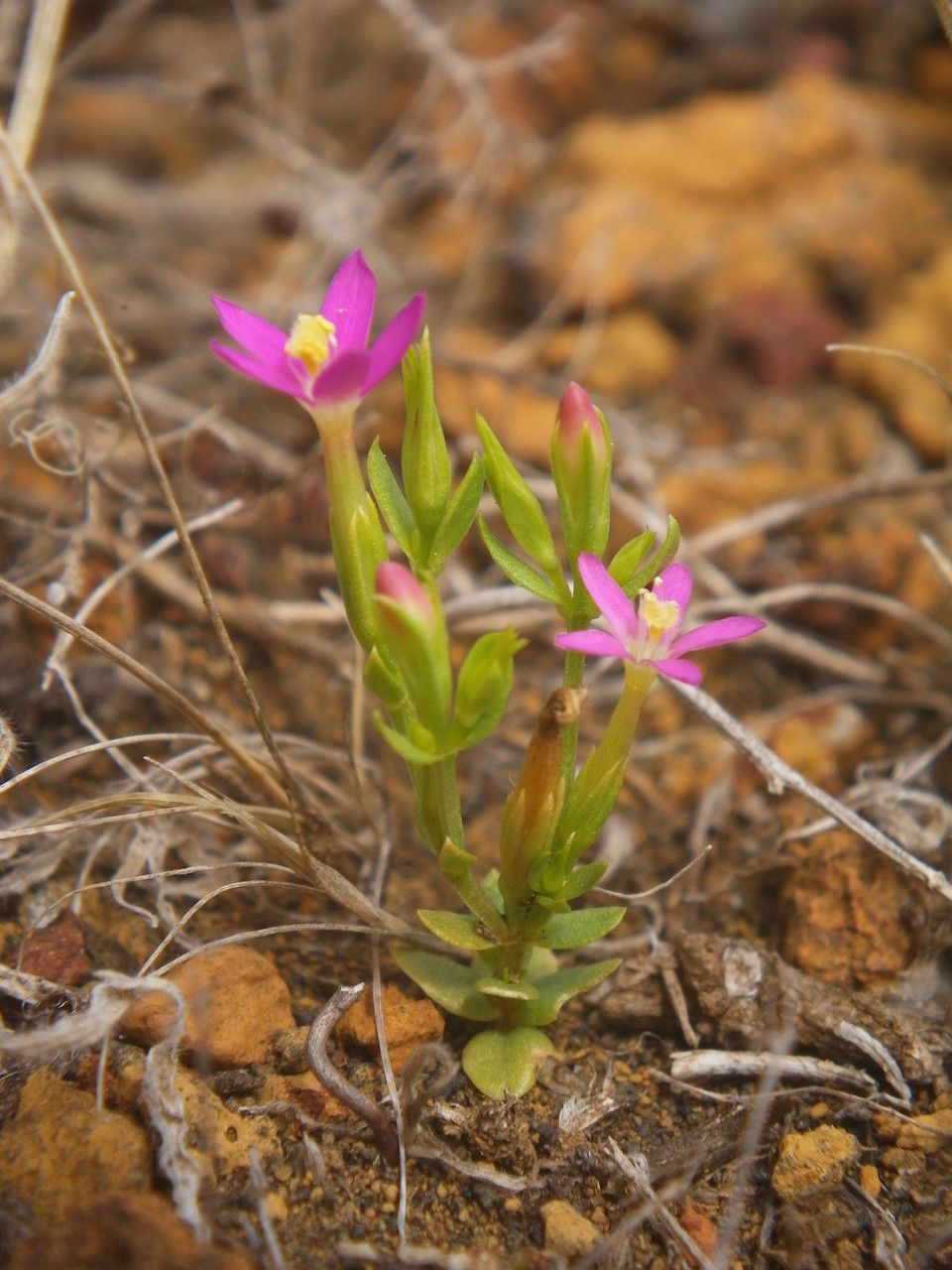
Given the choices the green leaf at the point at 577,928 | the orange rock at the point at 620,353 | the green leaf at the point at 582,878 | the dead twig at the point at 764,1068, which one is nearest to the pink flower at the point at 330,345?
the green leaf at the point at 582,878

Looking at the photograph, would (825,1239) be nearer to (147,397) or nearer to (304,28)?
(147,397)

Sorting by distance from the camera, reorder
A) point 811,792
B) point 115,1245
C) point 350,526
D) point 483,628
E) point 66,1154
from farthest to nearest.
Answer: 1. point 483,628
2. point 811,792
3. point 350,526
4. point 66,1154
5. point 115,1245

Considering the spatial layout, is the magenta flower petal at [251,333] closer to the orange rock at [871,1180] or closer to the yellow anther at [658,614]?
the yellow anther at [658,614]

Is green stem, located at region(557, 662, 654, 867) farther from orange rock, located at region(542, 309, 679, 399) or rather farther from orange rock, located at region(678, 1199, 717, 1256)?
orange rock, located at region(542, 309, 679, 399)

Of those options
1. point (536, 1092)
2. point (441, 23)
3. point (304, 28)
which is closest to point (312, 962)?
point (536, 1092)

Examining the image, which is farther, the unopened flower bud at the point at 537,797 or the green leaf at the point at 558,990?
the green leaf at the point at 558,990

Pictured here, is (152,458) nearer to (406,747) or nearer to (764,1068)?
(406,747)

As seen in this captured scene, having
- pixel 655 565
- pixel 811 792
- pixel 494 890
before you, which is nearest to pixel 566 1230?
pixel 494 890
